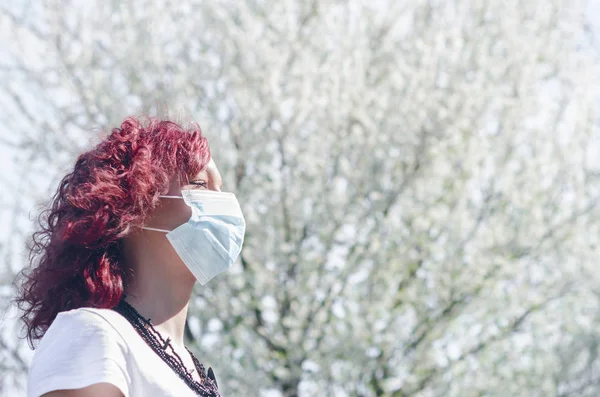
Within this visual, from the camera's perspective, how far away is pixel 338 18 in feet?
22.8

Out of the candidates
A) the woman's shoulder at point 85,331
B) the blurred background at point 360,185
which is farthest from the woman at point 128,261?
the blurred background at point 360,185

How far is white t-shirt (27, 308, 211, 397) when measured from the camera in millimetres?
1792

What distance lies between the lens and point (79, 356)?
5.96 feet

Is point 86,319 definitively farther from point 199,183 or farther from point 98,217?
point 199,183

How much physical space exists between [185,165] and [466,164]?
4.67 meters

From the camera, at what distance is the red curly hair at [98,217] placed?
2.09 meters

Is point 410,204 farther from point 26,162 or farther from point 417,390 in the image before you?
point 26,162

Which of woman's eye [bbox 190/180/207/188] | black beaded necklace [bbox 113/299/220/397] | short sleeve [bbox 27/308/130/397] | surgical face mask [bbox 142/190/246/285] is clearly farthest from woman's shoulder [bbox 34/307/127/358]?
woman's eye [bbox 190/180/207/188]

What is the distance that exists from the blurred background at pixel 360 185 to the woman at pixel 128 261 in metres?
3.70

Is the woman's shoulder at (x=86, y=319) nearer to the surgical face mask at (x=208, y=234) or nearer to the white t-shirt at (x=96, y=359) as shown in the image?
the white t-shirt at (x=96, y=359)

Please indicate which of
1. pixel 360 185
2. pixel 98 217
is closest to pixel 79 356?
pixel 98 217

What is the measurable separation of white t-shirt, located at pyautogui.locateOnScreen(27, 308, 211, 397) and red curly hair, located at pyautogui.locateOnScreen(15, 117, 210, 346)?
0.48 feet

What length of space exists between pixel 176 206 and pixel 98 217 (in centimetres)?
31

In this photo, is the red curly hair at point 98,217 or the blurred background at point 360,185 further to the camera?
the blurred background at point 360,185
